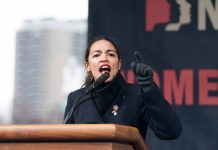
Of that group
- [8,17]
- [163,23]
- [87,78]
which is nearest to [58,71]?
[8,17]

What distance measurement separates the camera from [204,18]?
2822 millimetres

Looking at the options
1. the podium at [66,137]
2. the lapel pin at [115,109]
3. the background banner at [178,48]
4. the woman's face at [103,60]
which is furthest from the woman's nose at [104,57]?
the background banner at [178,48]

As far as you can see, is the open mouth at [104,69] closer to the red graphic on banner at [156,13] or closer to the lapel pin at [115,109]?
the lapel pin at [115,109]

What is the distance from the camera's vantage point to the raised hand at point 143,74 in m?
1.42

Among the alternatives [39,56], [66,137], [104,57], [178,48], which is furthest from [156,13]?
[66,137]

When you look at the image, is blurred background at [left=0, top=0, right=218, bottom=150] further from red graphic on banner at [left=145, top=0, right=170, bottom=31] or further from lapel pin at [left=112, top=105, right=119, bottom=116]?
lapel pin at [left=112, top=105, right=119, bottom=116]

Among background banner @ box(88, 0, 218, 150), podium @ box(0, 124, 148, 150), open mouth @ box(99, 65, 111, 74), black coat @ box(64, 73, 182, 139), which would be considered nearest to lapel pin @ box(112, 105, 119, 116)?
black coat @ box(64, 73, 182, 139)

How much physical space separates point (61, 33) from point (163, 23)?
538 millimetres

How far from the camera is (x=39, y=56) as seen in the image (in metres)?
3.01

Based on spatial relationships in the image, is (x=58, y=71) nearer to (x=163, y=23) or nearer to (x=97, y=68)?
(x=163, y=23)

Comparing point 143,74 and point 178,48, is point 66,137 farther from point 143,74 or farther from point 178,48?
point 178,48

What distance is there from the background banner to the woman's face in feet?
3.35

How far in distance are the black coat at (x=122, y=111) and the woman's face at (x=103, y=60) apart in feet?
0.13

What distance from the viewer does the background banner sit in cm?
279
